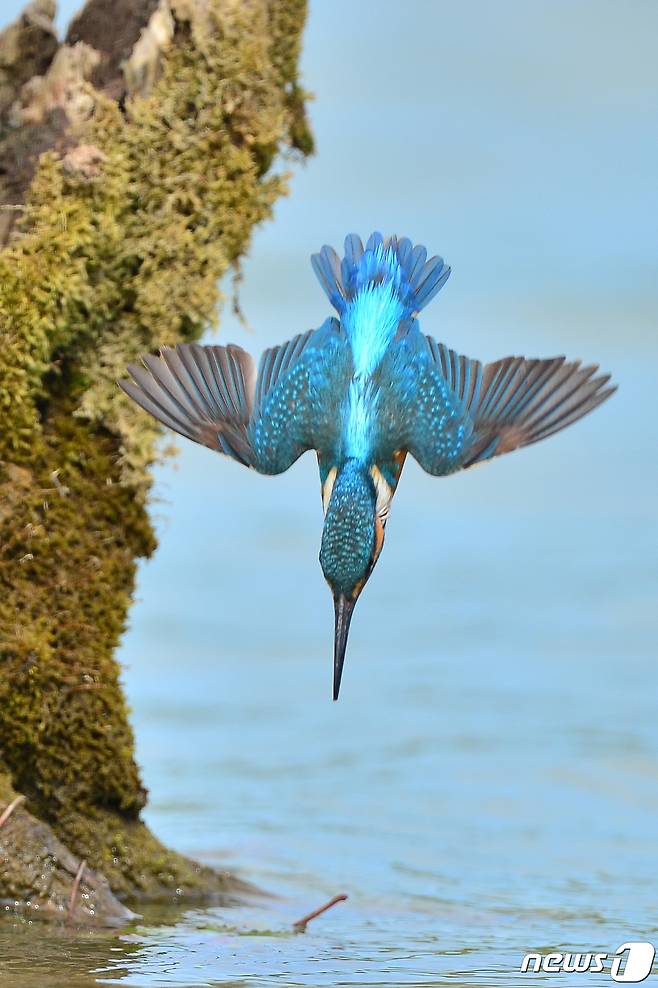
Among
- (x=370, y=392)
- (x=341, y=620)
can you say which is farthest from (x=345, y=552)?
(x=370, y=392)

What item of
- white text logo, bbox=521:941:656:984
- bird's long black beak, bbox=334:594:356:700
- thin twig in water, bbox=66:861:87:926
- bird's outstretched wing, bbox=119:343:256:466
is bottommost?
thin twig in water, bbox=66:861:87:926

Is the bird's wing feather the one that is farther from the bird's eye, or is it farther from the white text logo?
the white text logo

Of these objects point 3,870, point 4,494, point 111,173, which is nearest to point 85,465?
point 4,494

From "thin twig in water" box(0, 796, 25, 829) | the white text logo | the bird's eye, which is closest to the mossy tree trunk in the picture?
"thin twig in water" box(0, 796, 25, 829)

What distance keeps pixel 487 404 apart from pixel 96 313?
144cm

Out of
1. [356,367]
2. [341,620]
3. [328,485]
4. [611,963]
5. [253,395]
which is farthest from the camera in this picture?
[253,395]

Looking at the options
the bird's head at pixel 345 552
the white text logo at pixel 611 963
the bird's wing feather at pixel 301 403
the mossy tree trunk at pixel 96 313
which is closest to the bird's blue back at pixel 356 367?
the bird's wing feather at pixel 301 403

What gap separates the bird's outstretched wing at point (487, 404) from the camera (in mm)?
5012

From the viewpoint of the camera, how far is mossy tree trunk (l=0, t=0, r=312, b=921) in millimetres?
5324

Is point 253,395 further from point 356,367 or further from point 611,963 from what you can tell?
point 611,963

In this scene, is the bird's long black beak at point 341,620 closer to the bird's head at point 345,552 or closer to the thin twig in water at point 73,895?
the bird's head at point 345,552

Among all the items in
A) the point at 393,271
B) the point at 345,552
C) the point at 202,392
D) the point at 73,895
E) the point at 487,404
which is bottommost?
the point at 73,895

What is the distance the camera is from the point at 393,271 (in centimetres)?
552

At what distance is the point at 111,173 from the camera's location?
5.56m
